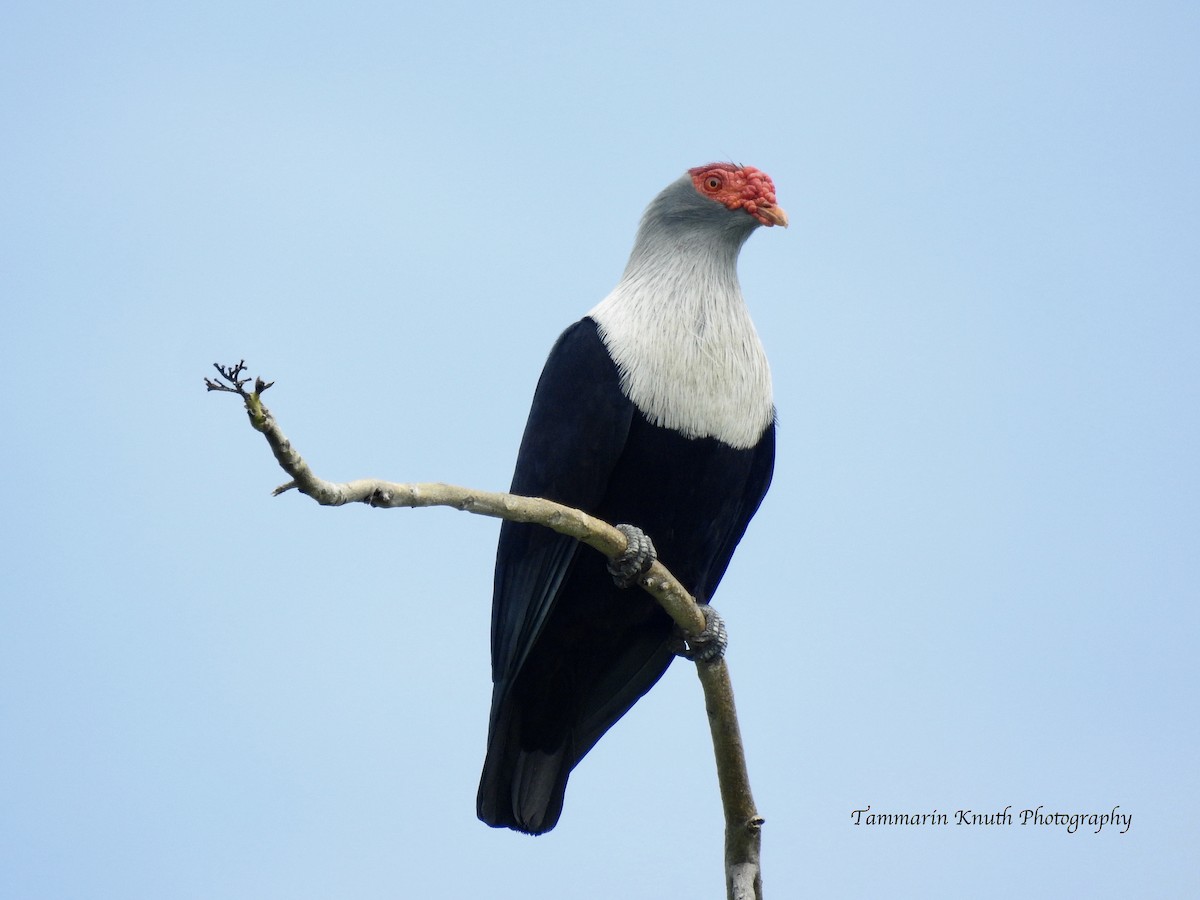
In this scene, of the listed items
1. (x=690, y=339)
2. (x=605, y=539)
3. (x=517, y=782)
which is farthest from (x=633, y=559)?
(x=517, y=782)

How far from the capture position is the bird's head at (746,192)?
6.34m

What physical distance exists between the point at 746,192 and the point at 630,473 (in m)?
1.52

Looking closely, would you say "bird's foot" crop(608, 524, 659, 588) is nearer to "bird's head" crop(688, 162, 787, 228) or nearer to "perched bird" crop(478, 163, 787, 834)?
"perched bird" crop(478, 163, 787, 834)

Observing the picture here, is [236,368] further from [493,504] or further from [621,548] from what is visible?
[621,548]

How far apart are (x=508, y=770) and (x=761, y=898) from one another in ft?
4.29

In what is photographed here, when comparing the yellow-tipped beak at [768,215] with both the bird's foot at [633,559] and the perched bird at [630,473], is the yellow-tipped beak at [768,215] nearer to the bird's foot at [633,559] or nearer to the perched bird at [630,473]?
the perched bird at [630,473]

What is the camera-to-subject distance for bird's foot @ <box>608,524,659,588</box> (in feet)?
17.1

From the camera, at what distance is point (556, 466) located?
5.66 metres

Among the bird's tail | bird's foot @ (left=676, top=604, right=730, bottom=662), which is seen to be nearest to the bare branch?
bird's foot @ (left=676, top=604, right=730, bottom=662)

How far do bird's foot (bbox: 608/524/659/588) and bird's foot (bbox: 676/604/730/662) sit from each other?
44cm

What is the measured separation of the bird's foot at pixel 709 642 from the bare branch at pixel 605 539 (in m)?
0.02

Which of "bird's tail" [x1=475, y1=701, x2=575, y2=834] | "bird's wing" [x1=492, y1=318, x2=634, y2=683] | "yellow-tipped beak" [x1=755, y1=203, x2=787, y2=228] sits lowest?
"bird's tail" [x1=475, y1=701, x2=575, y2=834]

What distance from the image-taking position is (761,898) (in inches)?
213

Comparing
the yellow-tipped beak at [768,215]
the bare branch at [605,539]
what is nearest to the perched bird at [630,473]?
the yellow-tipped beak at [768,215]
